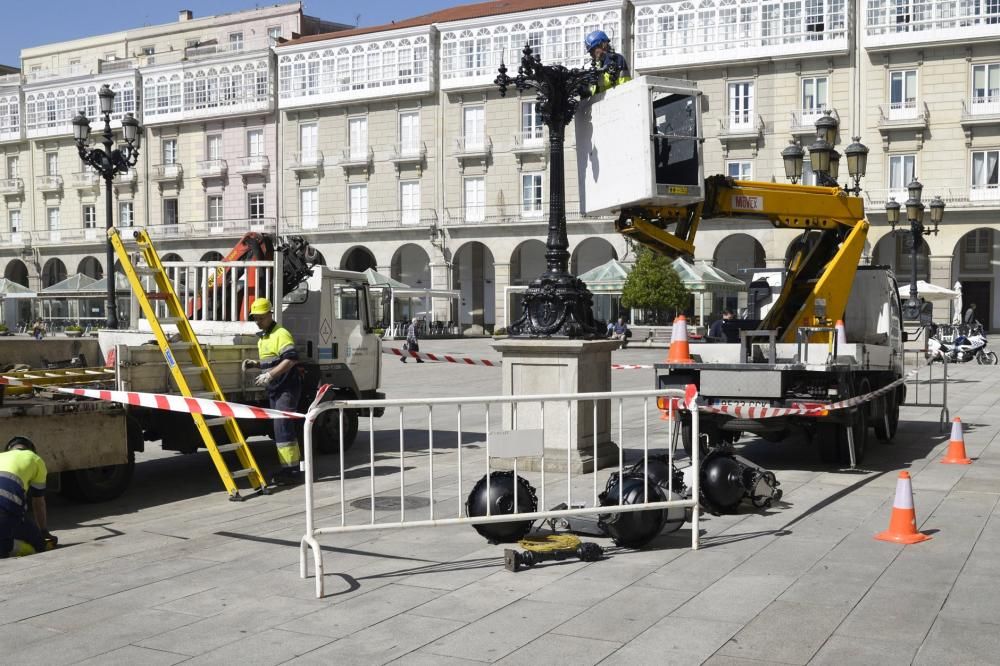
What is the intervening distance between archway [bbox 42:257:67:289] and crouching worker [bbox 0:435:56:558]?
2361 inches

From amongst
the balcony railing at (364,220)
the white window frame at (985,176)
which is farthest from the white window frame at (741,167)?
the balcony railing at (364,220)

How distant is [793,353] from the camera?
36.4 feet

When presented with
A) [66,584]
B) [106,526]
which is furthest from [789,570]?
[106,526]

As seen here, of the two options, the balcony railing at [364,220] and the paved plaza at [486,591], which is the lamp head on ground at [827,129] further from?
the balcony railing at [364,220]

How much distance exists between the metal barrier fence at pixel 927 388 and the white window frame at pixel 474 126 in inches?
928

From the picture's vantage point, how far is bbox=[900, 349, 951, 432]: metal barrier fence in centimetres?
1482

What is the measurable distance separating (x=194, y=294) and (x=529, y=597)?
25.6 ft

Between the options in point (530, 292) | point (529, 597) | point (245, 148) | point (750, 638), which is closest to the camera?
point (750, 638)

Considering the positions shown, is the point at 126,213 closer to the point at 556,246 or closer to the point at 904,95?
the point at 904,95

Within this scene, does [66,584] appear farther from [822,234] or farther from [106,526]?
[822,234]

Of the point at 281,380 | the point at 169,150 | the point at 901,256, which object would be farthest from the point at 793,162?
the point at 169,150

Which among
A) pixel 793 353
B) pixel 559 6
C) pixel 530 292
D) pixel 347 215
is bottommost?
pixel 793 353

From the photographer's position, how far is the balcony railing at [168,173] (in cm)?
5766

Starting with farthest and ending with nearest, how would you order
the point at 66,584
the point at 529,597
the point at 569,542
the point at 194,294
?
the point at 194,294
the point at 569,542
the point at 66,584
the point at 529,597
